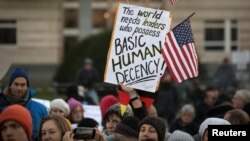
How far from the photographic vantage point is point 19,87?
929cm

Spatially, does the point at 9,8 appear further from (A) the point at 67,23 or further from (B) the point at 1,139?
(B) the point at 1,139

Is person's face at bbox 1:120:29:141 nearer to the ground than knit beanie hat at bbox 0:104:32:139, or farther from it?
nearer to the ground

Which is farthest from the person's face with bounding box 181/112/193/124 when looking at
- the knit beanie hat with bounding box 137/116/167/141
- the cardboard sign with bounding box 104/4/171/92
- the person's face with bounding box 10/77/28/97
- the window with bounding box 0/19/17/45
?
the window with bounding box 0/19/17/45

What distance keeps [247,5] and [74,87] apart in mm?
25503

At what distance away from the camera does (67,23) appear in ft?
131

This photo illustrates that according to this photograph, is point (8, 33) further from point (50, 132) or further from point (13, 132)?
point (13, 132)

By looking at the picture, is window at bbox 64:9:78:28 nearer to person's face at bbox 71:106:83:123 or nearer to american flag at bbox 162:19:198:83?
person's face at bbox 71:106:83:123

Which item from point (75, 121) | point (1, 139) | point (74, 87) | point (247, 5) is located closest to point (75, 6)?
point (247, 5)

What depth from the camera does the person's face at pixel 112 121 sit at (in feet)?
28.5

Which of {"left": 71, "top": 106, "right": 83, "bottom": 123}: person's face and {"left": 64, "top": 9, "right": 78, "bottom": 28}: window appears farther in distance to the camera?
{"left": 64, "top": 9, "right": 78, "bottom": 28}: window

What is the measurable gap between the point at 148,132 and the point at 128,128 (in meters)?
0.33

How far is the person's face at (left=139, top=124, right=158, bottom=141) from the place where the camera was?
7.54 m

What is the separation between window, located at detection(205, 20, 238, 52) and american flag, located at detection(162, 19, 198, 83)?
28.8m

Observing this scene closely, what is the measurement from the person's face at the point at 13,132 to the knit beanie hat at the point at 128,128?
1.31 m
